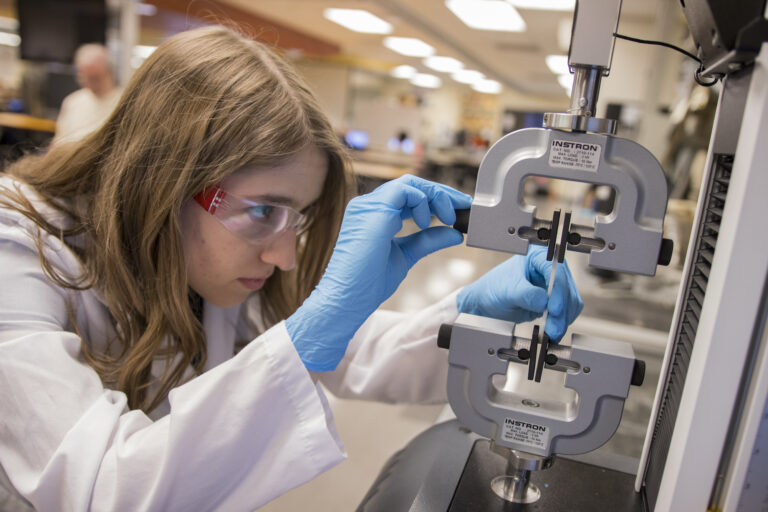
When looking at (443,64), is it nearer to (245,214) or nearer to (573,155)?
(245,214)

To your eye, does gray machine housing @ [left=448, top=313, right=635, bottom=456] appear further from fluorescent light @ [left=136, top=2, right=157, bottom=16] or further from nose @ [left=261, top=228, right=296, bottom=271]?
fluorescent light @ [left=136, top=2, right=157, bottom=16]

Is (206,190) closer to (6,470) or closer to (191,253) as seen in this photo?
(191,253)

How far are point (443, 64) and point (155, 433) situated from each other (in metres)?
11.6

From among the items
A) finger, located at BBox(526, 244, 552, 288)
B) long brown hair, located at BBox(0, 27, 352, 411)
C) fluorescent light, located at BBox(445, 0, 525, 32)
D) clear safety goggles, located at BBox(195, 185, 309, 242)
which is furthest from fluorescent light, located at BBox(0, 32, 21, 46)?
finger, located at BBox(526, 244, 552, 288)

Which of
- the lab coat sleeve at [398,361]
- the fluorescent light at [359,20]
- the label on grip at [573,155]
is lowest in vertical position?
the lab coat sleeve at [398,361]

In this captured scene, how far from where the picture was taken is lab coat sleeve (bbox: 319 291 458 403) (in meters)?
1.16

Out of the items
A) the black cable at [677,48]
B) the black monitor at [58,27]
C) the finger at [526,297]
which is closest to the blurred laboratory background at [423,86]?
the black monitor at [58,27]

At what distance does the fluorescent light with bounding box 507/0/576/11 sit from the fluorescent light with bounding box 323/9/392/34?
219cm

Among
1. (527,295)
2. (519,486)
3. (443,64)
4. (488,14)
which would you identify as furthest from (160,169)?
(443,64)

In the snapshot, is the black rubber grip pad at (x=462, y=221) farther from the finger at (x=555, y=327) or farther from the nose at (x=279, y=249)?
the nose at (x=279, y=249)

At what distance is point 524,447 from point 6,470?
27.7 inches

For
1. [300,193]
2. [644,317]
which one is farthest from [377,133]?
[300,193]

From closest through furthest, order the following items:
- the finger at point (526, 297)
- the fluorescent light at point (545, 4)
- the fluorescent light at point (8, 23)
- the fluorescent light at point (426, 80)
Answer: the finger at point (526, 297) < the fluorescent light at point (545, 4) < the fluorescent light at point (8, 23) < the fluorescent light at point (426, 80)

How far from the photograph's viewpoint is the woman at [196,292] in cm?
73
